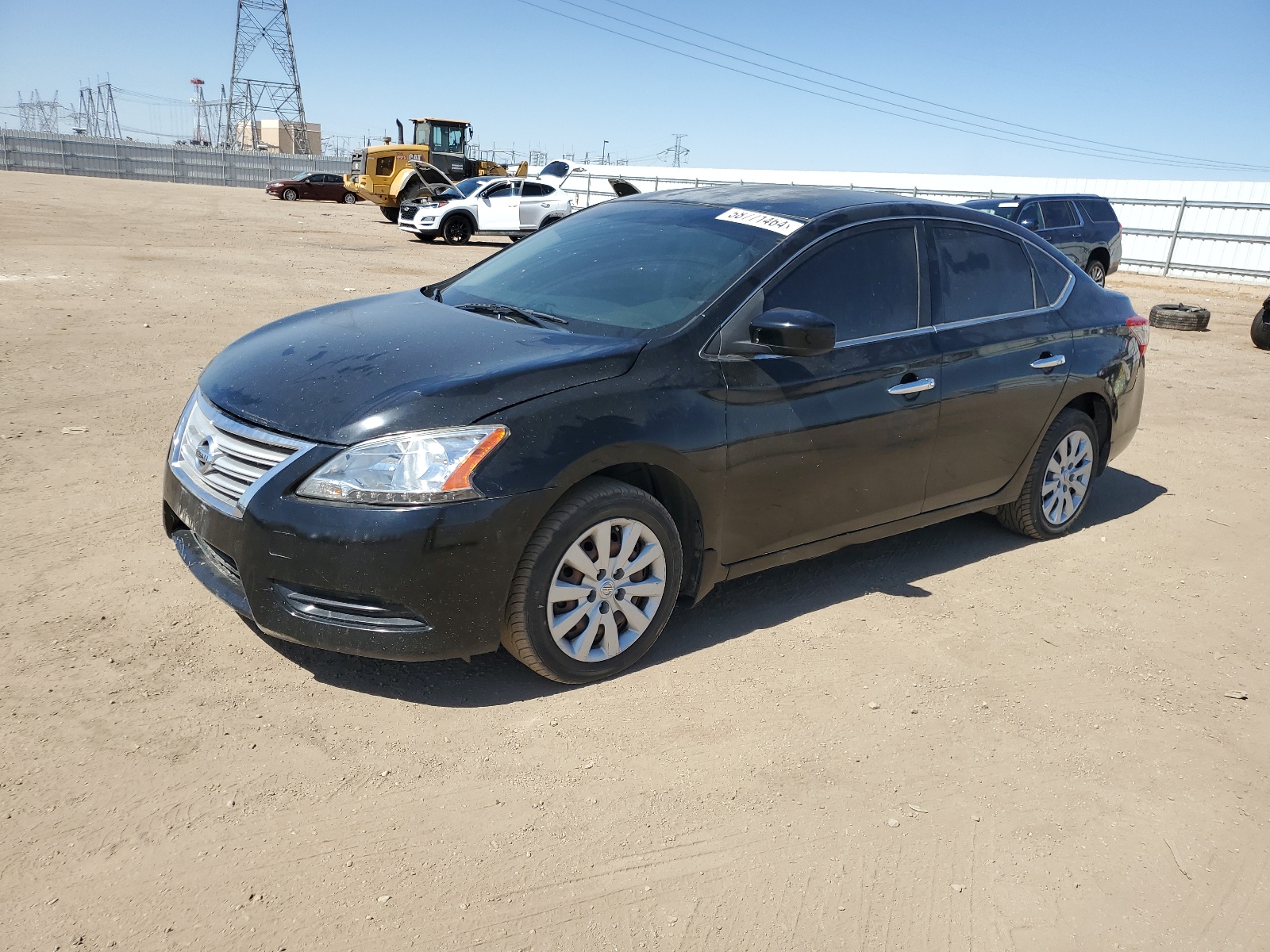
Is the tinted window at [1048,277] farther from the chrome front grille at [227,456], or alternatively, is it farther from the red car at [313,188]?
the red car at [313,188]

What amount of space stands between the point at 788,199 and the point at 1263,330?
1147 centimetres

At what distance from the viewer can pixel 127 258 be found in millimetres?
15078

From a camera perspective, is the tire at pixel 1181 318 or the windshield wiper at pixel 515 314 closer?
the windshield wiper at pixel 515 314

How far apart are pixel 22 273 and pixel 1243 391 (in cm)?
1392

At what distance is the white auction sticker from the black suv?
13.2 m

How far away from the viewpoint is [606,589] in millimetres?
3557

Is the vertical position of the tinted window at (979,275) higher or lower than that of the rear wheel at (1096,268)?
higher

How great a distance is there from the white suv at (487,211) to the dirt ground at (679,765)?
19.2 metres

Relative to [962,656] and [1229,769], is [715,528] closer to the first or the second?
[962,656]

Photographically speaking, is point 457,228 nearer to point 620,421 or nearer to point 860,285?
point 860,285

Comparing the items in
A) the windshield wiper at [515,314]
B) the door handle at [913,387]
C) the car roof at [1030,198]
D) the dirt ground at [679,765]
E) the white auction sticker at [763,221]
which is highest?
the car roof at [1030,198]

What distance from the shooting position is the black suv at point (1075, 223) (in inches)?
648

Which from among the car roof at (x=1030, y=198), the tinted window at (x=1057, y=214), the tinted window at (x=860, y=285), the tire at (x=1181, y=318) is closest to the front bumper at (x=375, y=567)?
the tinted window at (x=860, y=285)

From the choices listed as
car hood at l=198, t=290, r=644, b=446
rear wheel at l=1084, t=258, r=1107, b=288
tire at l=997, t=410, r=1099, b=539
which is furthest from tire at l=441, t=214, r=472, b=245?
car hood at l=198, t=290, r=644, b=446
